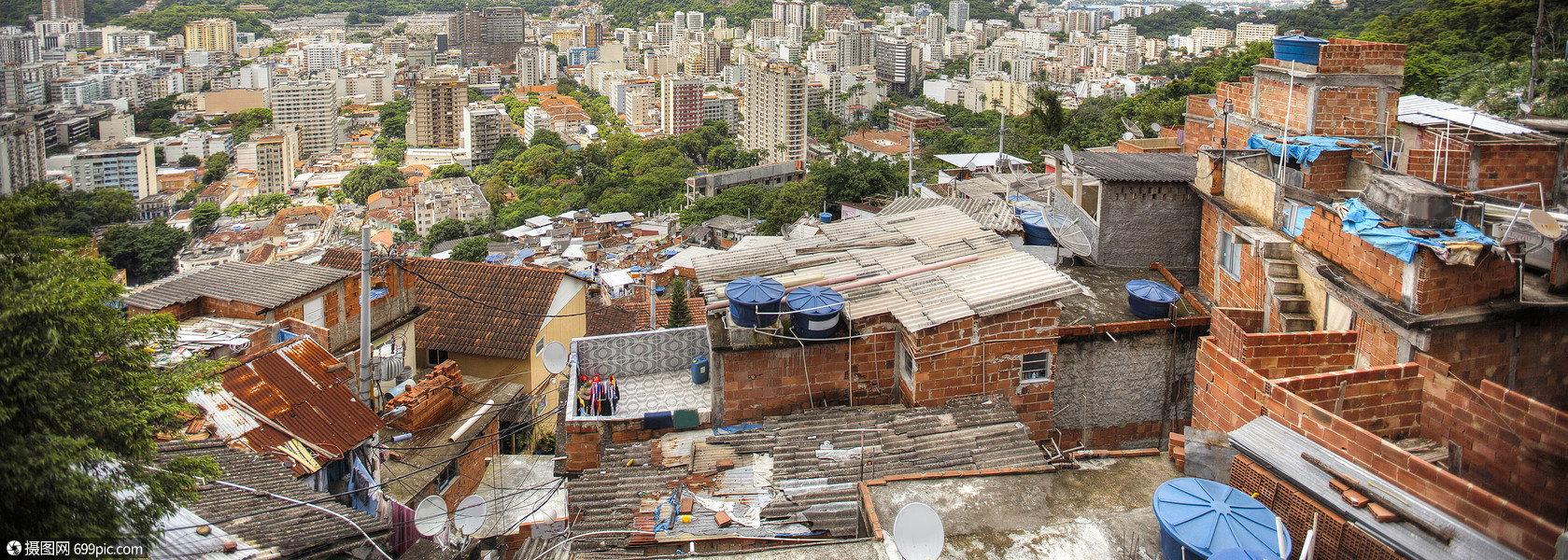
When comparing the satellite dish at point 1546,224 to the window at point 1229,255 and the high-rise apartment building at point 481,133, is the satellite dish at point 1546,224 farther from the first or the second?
the high-rise apartment building at point 481,133

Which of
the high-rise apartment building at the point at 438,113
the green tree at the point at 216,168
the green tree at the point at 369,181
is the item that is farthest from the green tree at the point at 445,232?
the high-rise apartment building at the point at 438,113

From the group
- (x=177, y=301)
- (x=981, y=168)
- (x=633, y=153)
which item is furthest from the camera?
(x=633, y=153)

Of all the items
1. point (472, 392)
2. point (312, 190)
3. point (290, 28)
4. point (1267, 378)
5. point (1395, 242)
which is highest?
point (290, 28)

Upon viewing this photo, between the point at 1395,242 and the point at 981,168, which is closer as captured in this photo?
the point at 1395,242

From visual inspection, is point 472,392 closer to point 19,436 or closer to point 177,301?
point 177,301

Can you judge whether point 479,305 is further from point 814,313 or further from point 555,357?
point 814,313

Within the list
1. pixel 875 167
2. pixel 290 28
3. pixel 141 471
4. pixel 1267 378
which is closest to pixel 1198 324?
pixel 1267 378
